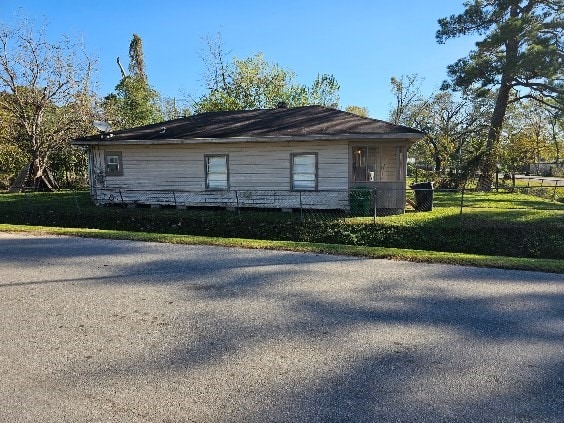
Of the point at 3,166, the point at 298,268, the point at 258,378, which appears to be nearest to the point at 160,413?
the point at 258,378

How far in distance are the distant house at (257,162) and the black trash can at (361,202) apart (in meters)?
0.38

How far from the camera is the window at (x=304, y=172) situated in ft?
45.9

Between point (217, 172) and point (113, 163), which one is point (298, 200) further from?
point (113, 163)

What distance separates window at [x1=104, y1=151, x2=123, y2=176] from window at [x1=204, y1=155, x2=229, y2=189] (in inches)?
146

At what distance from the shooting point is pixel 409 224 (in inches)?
457

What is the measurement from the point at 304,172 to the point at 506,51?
606 inches

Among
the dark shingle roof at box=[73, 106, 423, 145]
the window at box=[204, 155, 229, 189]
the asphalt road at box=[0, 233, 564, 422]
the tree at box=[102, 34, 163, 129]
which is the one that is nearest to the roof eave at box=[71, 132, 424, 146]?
the dark shingle roof at box=[73, 106, 423, 145]

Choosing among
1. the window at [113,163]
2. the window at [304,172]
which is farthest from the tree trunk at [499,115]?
the window at [113,163]

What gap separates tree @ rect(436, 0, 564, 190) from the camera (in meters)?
19.8

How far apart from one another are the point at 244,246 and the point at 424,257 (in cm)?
363

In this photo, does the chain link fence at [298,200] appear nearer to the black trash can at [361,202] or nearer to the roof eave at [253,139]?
the black trash can at [361,202]

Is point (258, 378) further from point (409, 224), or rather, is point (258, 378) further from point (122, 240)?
point (409, 224)

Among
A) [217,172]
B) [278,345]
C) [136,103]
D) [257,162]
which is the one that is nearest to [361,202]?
[257,162]

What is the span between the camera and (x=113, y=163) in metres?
15.9
